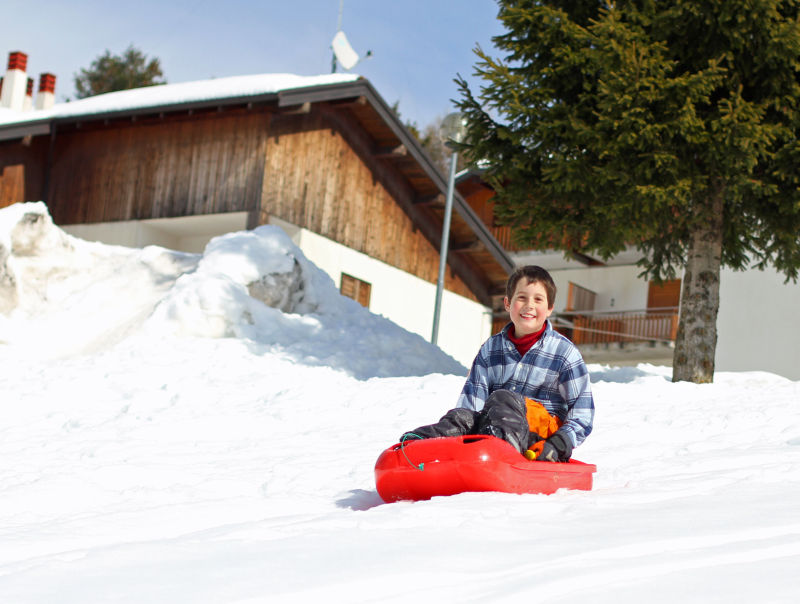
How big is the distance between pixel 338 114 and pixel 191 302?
977 centimetres

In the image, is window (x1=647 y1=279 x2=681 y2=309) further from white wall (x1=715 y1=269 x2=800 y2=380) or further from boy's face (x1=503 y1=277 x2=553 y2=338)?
boy's face (x1=503 y1=277 x2=553 y2=338)

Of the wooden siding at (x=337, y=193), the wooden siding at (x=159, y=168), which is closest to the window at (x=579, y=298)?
the wooden siding at (x=337, y=193)

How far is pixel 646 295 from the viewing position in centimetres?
2855

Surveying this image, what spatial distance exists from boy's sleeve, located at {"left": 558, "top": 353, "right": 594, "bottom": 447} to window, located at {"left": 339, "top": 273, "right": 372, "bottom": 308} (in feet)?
52.4

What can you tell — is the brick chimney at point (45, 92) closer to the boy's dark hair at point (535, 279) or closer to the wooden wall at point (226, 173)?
the wooden wall at point (226, 173)

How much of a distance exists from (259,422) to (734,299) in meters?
17.6

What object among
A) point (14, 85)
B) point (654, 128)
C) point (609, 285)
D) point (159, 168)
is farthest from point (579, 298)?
point (654, 128)

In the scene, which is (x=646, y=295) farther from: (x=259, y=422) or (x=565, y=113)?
(x=259, y=422)

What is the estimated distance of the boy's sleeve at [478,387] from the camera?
492 centimetres

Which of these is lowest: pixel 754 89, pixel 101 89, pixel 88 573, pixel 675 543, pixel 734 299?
pixel 88 573

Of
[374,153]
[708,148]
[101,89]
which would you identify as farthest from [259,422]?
[101,89]

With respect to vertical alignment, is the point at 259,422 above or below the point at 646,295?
below

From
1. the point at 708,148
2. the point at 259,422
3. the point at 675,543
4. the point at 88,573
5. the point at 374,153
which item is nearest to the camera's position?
the point at 88,573

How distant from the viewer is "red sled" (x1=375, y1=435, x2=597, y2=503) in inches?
168
